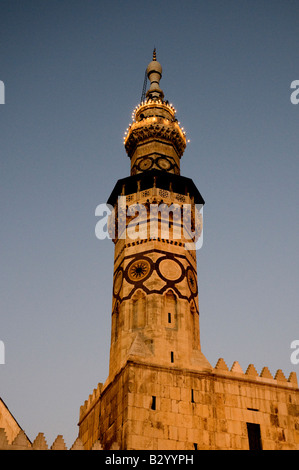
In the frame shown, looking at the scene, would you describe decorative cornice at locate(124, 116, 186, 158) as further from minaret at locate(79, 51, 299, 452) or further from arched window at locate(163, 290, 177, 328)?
arched window at locate(163, 290, 177, 328)

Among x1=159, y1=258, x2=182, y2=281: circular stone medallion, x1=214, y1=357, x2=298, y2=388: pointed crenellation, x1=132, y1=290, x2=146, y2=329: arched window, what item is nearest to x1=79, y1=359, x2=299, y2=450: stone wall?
x1=214, y1=357, x2=298, y2=388: pointed crenellation

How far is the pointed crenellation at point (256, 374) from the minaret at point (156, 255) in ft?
Result: 2.66

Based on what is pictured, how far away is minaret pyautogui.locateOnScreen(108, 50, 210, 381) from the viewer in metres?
27.3

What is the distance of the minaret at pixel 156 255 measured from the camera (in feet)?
89.5

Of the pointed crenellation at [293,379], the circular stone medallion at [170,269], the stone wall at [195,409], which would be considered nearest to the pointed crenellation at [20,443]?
the stone wall at [195,409]

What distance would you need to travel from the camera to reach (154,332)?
27.2 metres

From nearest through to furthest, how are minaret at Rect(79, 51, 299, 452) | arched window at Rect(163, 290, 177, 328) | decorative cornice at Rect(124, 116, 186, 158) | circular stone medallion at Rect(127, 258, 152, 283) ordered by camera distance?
minaret at Rect(79, 51, 299, 452), arched window at Rect(163, 290, 177, 328), circular stone medallion at Rect(127, 258, 152, 283), decorative cornice at Rect(124, 116, 186, 158)

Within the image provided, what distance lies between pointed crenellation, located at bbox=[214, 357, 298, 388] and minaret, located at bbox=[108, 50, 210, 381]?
2.66 ft

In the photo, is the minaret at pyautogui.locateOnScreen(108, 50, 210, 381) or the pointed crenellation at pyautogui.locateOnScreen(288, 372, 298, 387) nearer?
the minaret at pyautogui.locateOnScreen(108, 50, 210, 381)

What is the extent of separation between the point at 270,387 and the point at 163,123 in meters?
19.8

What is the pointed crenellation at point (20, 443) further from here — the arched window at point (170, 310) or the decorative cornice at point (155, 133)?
the decorative cornice at point (155, 133)

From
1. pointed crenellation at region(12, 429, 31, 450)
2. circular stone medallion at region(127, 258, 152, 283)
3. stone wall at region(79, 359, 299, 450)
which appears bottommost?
pointed crenellation at region(12, 429, 31, 450)
